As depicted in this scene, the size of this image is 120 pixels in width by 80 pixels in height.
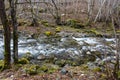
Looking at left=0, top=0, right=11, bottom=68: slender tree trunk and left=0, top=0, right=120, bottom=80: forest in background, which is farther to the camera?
left=0, top=0, right=120, bottom=80: forest in background

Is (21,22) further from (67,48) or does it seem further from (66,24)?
(67,48)

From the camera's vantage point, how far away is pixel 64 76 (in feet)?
23.7

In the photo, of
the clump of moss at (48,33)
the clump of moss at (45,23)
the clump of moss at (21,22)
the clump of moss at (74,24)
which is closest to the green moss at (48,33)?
the clump of moss at (48,33)

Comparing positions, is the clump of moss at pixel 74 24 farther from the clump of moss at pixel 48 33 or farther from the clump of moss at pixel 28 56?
the clump of moss at pixel 28 56

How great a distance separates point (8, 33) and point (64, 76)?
2.01 m

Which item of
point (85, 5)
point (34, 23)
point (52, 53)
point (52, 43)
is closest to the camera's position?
point (52, 53)

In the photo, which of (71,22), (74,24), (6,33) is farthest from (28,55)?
(71,22)

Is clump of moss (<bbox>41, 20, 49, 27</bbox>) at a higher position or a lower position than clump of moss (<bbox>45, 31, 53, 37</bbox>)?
higher

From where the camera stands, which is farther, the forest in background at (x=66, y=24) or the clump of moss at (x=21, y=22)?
the clump of moss at (x=21, y=22)

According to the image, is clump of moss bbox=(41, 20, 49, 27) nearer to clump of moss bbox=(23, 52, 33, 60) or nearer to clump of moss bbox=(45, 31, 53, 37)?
clump of moss bbox=(45, 31, 53, 37)

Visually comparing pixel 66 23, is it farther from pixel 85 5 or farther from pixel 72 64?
pixel 72 64

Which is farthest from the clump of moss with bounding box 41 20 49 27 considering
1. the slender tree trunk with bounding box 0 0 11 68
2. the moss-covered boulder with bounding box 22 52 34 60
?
the slender tree trunk with bounding box 0 0 11 68

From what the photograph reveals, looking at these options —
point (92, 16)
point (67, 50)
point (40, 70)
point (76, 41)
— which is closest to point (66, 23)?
point (92, 16)

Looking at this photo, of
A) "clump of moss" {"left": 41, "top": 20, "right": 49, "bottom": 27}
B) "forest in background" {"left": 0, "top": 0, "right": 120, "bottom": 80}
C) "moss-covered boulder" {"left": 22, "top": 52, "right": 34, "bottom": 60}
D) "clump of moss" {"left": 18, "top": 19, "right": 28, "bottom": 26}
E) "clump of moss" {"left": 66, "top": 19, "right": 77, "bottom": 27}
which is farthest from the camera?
"clump of moss" {"left": 66, "top": 19, "right": 77, "bottom": 27}
